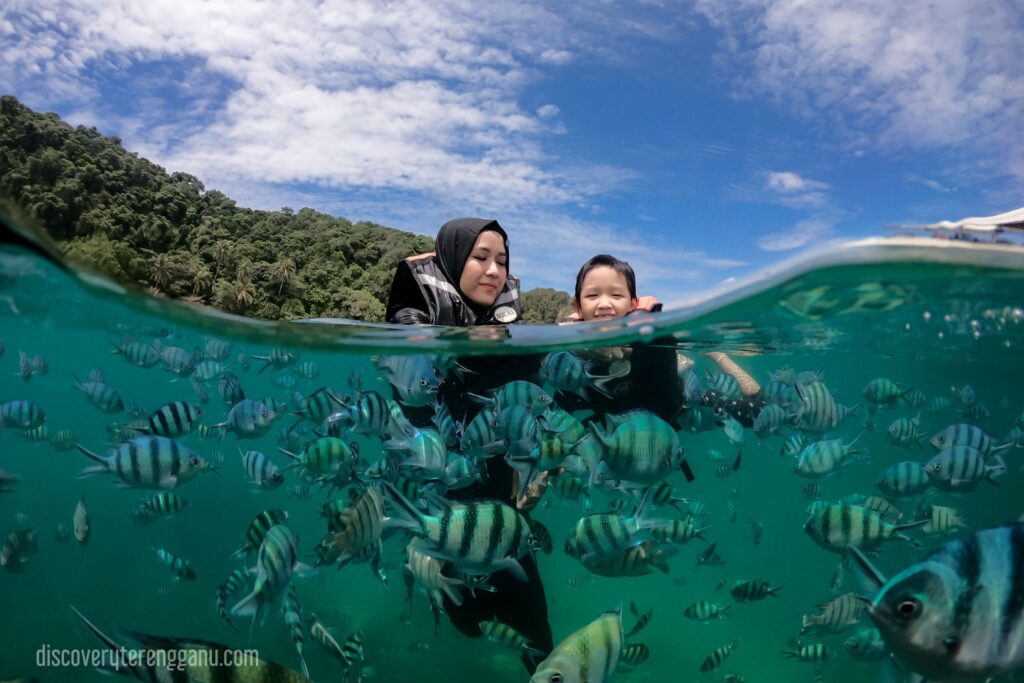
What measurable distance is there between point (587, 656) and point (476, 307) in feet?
14.7

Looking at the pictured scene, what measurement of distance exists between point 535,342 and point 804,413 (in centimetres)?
343

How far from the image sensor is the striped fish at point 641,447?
173 inches

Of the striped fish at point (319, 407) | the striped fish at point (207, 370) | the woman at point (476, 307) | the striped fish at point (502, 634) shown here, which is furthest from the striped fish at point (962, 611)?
the striped fish at point (207, 370)

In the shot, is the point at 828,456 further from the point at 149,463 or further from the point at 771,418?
the point at 149,463

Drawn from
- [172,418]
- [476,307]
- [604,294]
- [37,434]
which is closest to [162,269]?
[37,434]

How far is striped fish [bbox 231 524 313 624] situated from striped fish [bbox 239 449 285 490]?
2.42 metres

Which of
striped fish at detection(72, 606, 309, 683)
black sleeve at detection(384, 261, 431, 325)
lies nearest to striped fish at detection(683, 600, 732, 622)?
black sleeve at detection(384, 261, 431, 325)

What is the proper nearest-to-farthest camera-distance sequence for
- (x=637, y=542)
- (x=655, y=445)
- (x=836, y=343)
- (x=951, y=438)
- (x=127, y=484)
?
(x=655, y=445)
(x=637, y=542)
(x=127, y=484)
(x=951, y=438)
(x=836, y=343)

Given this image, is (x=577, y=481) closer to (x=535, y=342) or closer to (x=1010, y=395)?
(x=535, y=342)

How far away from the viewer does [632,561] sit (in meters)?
5.07

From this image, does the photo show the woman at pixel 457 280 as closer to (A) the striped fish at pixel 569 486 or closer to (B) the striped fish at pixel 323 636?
(A) the striped fish at pixel 569 486

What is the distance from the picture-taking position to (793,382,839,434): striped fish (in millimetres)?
6918

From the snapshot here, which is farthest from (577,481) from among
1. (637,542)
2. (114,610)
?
(114,610)

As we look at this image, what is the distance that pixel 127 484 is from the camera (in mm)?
5422
